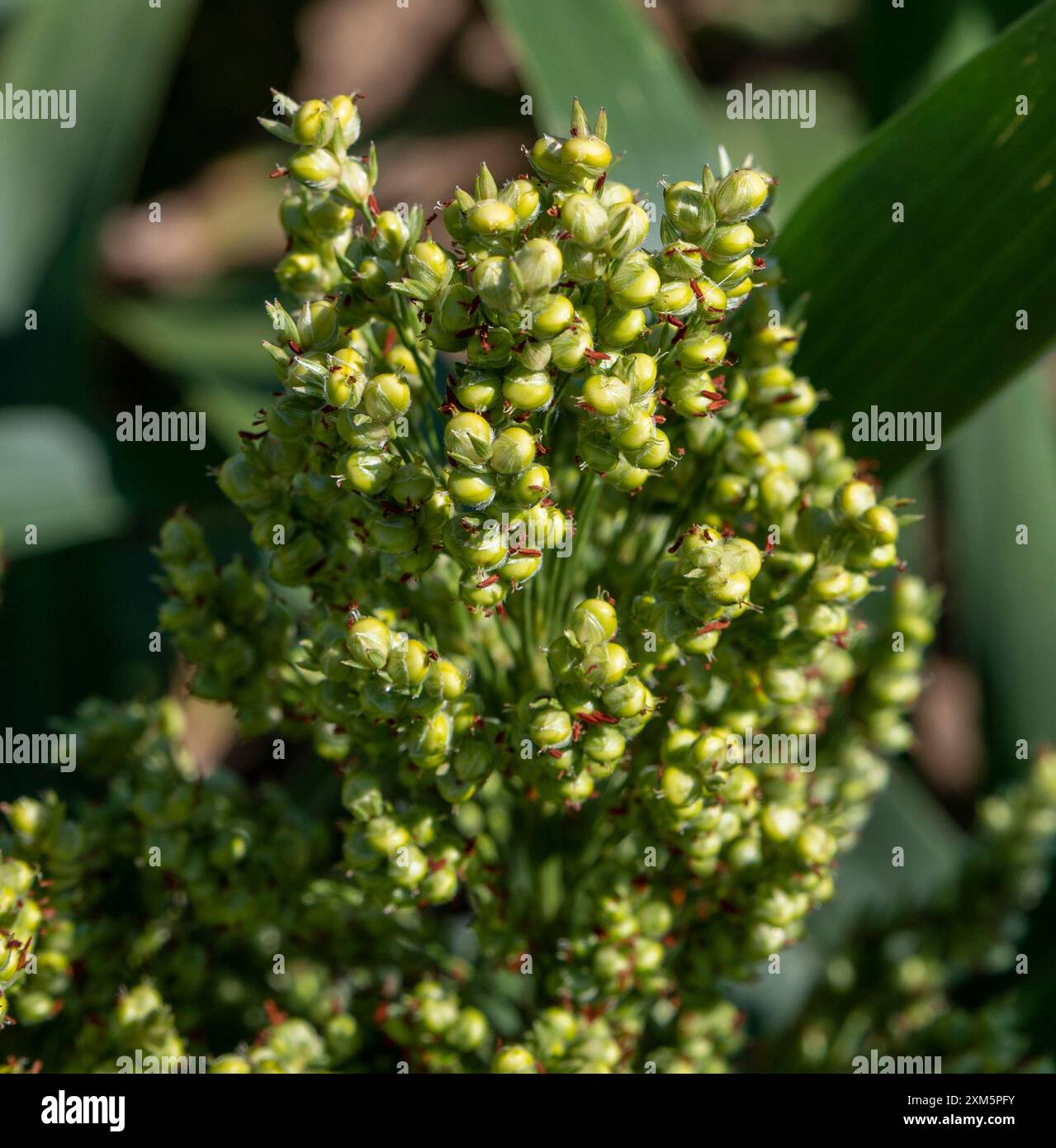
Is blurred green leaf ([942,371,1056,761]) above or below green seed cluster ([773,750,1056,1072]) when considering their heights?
above

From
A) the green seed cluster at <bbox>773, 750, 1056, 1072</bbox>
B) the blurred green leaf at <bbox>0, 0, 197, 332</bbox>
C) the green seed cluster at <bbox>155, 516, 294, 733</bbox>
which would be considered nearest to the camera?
the green seed cluster at <bbox>155, 516, 294, 733</bbox>

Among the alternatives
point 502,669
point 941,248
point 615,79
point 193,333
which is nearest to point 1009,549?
point 941,248

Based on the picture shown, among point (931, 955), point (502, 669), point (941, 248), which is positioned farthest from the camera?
point (931, 955)

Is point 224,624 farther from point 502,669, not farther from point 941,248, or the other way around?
point 941,248

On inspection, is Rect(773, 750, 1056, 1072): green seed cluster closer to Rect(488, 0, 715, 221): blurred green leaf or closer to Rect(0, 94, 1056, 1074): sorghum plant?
Rect(0, 94, 1056, 1074): sorghum plant

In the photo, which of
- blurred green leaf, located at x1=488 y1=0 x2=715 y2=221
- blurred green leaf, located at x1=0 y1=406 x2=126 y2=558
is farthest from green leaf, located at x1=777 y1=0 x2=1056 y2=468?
blurred green leaf, located at x1=0 y1=406 x2=126 y2=558

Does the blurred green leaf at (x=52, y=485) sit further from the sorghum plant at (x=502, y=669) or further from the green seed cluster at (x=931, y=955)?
the green seed cluster at (x=931, y=955)
